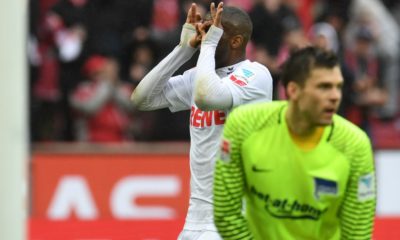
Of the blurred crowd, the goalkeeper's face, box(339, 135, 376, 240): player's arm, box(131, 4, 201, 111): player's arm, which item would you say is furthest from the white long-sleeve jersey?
the blurred crowd

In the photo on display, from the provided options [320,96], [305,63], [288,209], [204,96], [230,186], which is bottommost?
[288,209]

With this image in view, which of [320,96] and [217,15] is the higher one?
[217,15]

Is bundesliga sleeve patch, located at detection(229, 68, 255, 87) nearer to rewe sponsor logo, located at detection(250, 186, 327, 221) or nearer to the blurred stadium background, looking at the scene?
rewe sponsor logo, located at detection(250, 186, 327, 221)

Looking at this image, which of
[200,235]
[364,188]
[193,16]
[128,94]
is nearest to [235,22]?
[193,16]

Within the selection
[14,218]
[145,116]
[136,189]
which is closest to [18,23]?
[14,218]

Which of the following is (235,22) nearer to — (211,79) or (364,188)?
(211,79)

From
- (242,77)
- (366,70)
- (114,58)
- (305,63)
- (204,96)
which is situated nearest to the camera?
(305,63)

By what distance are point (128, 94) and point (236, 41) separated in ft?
26.2

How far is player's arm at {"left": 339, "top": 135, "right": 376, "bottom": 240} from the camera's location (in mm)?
6613

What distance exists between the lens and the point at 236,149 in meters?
6.81

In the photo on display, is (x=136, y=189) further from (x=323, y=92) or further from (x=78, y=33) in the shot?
(x=323, y=92)

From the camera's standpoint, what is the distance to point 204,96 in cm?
768

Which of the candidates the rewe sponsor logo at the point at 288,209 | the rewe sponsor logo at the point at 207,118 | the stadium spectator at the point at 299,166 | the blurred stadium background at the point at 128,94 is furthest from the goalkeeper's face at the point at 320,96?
the blurred stadium background at the point at 128,94

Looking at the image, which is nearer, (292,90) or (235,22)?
(292,90)
